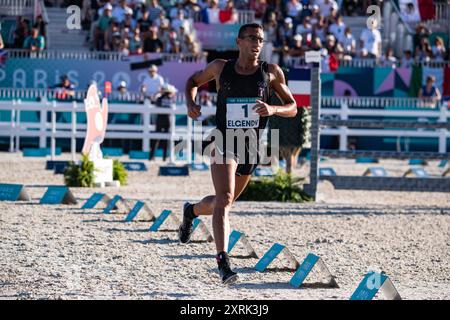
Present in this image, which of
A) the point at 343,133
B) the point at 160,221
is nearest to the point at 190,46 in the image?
the point at 343,133

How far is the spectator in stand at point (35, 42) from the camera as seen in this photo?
89.4ft

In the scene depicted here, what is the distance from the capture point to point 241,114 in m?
8.53

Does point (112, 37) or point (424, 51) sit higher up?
point (112, 37)

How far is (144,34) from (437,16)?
25.9ft

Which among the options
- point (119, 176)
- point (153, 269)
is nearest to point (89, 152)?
point (119, 176)

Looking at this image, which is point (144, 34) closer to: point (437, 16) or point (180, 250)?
point (437, 16)

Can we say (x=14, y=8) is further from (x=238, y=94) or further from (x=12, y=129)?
(x=238, y=94)

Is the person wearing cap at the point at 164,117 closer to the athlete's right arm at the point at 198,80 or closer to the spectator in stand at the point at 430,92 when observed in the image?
the spectator in stand at the point at 430,92

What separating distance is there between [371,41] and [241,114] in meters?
20.5

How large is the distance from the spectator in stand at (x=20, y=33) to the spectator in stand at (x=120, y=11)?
2057 millimetres

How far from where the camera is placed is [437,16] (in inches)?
1206

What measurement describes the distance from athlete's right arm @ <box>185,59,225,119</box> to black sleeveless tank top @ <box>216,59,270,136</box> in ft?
0.40

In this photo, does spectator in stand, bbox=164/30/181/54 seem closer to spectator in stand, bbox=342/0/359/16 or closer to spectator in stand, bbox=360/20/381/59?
spectator in stand, bbox=360/20/381/59

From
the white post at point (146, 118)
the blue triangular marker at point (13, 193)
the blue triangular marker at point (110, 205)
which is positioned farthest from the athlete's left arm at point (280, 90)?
the white post at point (146, 118)
